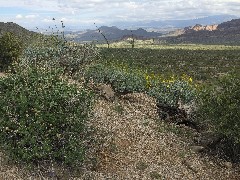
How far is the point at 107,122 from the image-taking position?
12.6 metres

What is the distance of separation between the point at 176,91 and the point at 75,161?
6945mm

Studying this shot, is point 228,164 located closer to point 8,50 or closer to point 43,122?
point 43,122

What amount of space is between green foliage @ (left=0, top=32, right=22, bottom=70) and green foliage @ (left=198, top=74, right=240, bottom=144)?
11.7 meters

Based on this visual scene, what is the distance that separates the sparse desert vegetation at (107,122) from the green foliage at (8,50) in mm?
3280

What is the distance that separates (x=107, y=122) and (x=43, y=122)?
11.2 ft

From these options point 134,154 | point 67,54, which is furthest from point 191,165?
point 67,54

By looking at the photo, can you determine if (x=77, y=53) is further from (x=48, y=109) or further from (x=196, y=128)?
(x=48, y=109)

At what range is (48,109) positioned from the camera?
9734mm

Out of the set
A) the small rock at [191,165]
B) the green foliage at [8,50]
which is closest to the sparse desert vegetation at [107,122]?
the small rock at [191,165]

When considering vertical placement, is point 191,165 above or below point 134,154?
below

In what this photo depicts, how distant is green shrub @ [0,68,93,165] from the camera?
9406 mm

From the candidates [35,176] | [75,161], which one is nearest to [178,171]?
[75,161]

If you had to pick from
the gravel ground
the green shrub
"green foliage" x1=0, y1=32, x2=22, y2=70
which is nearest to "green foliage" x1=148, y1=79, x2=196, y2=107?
the gravel ground

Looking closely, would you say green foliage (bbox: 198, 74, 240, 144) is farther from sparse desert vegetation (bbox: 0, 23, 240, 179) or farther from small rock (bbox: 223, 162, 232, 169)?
small rock (bbox: 223, 162, 232, 169)
